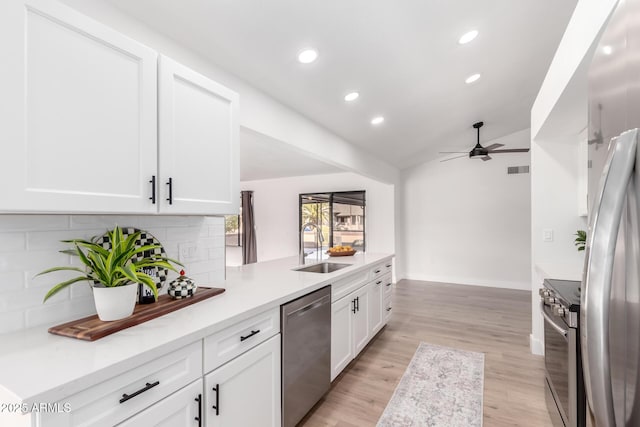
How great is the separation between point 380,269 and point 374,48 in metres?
2.15

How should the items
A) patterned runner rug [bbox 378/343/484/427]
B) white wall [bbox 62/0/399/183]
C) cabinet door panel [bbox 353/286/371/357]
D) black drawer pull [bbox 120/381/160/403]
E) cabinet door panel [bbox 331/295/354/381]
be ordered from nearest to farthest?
black drawer pull [bbox 120/381/160/403] < white wall [bbox 62/0/399/183] < patterned runner rug [bbox 378/343/484/427] < cabinet door panel [bbox 331/295/354/381] < cabinet door panel [bbox 353/286/371/357]

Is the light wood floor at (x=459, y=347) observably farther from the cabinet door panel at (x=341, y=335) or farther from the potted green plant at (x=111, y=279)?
the potted green plant at (x=111, y=279)

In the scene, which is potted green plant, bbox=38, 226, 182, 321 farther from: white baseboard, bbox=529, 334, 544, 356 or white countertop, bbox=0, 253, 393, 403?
white baseboard, bbox=529, 334, 544, 356

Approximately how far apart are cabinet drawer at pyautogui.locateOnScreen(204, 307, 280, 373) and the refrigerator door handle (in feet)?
4.02

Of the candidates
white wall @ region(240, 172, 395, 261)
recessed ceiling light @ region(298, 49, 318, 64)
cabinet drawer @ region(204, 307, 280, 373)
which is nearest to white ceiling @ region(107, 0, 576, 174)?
recessed ceiling light @ region(298, 49, 318, 64)

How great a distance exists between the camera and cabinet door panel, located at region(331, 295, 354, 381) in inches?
96.1

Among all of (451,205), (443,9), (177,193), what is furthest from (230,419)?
(451,205)

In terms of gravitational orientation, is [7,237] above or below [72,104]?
below

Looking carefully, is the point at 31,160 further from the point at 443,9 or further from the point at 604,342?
the point at 443,9

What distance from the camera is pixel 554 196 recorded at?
10.2ft

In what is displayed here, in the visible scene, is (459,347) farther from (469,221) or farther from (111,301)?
(469,221)

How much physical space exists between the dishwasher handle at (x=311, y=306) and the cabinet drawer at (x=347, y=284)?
5.1 inches

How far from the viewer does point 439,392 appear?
8.13 ft

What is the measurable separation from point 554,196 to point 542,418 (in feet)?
6.44
